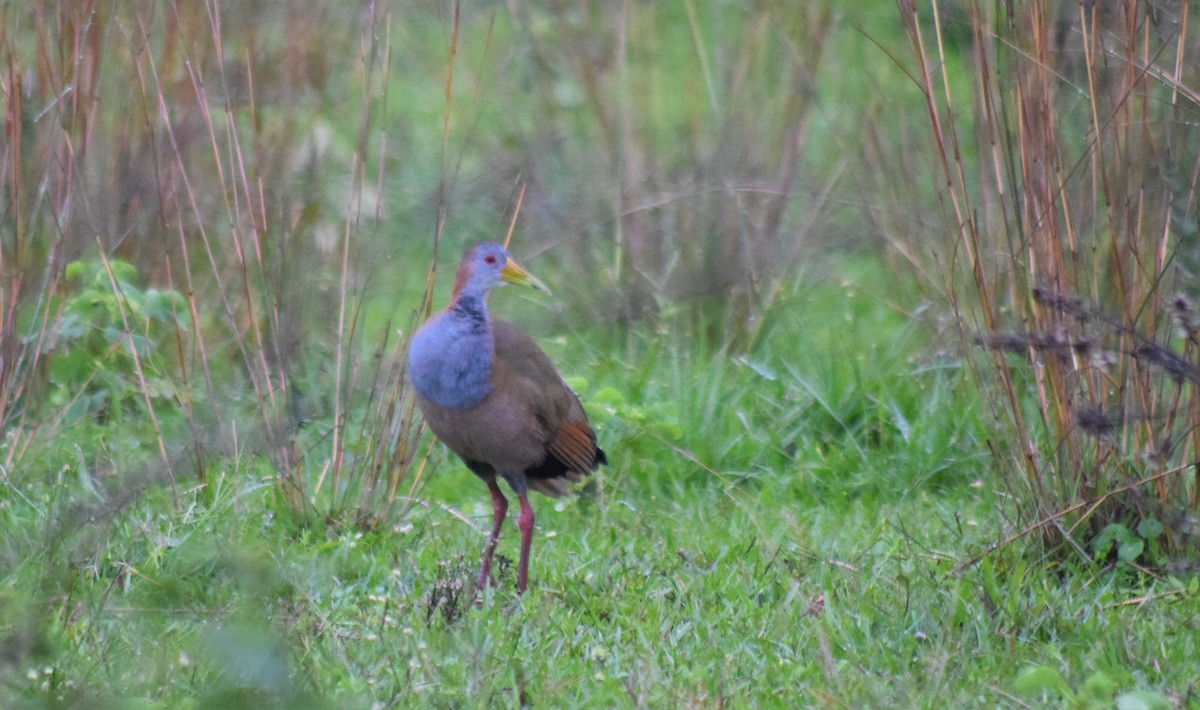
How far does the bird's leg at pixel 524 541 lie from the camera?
399 cm

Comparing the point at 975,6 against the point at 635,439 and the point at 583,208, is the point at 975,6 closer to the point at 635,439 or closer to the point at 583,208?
the point at 635,439

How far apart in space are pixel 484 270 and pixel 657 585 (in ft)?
3.37

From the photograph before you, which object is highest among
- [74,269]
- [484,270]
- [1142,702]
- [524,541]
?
[484,270]

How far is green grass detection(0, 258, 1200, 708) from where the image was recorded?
9.66 feet

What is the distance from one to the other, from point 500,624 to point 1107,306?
66.7 inches

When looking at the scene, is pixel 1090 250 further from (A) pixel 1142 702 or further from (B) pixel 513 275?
(B) pixel 513 275

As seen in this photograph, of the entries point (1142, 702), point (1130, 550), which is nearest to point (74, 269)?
point (1130, 550)

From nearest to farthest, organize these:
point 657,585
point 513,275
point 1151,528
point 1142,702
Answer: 1. point 1142,702
2. point 1151,528
3. point 657,585
4. point 513,275

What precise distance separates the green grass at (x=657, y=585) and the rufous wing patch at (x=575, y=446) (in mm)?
254

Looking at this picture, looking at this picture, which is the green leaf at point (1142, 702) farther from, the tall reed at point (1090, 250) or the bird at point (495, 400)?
the bird at point (495, 400)

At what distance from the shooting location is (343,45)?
19.9 feet

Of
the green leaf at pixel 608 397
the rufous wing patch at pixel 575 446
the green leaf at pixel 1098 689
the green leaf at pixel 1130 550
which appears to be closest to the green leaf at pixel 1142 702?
the green leaf at pixel 1098 689

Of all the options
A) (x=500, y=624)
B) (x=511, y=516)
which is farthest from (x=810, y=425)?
(x=500, y=624)

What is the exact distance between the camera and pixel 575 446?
4359 millimetres
